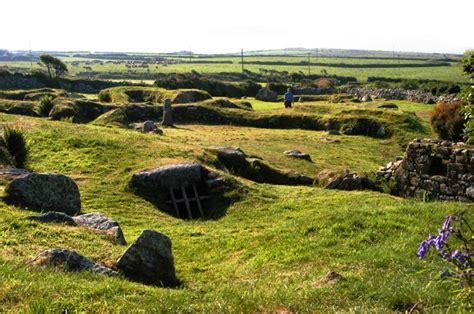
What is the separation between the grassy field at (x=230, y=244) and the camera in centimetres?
700

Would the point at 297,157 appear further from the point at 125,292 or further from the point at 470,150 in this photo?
the point at 125,292

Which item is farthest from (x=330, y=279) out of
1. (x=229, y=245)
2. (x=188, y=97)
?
(x=188, y=97)

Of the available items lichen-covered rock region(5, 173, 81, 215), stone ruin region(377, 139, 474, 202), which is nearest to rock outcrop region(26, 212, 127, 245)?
lichen-covered rock region(5, 173, 81, 215)

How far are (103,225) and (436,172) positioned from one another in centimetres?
1345

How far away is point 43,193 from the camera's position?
608 inches

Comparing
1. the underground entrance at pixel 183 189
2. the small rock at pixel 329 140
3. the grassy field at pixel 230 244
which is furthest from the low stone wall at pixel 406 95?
the underground entrance at pixel 183 189

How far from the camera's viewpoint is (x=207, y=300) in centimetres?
736

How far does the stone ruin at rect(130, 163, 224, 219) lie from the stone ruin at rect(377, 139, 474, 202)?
776 cm

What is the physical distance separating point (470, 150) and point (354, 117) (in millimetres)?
23801

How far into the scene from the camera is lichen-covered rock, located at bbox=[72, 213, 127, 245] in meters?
12.9

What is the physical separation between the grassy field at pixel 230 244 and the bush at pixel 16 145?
0.66 meters

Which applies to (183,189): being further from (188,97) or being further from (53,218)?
(188,97)

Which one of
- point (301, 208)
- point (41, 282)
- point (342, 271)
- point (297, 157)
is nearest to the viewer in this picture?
point (41, 282)

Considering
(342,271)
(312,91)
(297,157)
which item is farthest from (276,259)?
(312,91)
